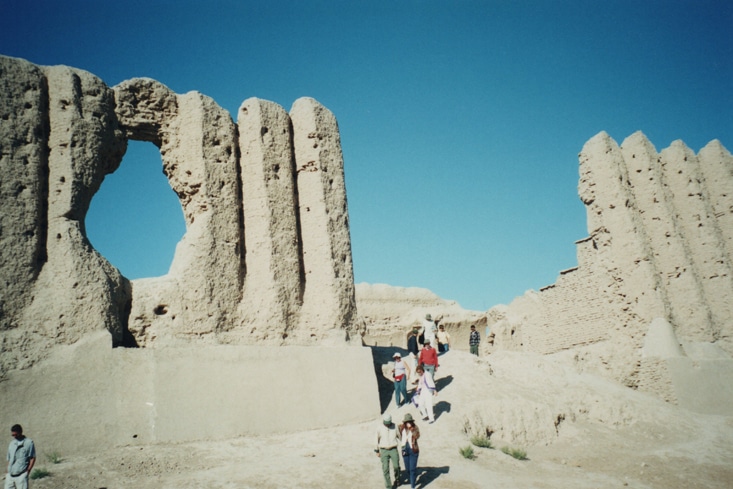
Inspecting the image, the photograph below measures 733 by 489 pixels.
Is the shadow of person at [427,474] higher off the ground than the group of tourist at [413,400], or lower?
lower

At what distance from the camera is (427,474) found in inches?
343

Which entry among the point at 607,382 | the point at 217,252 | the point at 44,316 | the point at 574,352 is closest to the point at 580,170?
the point at 574,352

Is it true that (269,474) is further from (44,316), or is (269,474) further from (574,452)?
(574,452)

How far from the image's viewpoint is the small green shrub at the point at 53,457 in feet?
26.0

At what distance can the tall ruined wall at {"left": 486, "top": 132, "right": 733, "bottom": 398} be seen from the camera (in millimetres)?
15883

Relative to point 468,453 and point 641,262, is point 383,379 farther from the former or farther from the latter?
point 641,262

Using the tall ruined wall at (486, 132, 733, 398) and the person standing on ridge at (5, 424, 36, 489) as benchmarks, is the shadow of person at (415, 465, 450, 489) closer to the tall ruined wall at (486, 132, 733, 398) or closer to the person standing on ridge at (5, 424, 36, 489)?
the person standing on ridge at (5, 424, 36, 489)

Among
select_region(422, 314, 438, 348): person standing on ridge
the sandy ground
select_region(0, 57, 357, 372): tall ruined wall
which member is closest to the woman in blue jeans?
the sandy ground

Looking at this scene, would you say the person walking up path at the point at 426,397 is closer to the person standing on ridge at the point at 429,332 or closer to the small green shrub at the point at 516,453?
the small green shrub at the point at 516,453

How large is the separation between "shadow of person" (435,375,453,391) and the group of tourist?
0.39 metres

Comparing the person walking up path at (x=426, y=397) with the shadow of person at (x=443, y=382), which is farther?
the shadow of person at (x=443, y=382)

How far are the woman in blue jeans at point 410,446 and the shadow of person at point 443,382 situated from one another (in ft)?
13.1

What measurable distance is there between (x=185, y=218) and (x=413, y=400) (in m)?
6.16

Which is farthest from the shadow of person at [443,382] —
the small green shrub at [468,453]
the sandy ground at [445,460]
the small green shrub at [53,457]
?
the small green shrub at [53,457]
